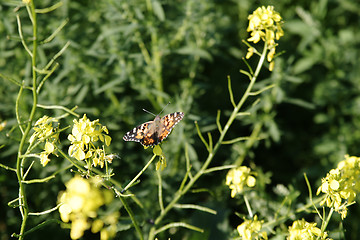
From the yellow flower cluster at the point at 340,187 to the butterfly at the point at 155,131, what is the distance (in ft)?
2.90

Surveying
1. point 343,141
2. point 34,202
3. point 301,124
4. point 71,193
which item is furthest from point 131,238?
point 301,124

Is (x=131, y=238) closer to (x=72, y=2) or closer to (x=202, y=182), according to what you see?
(x=202, y=182)

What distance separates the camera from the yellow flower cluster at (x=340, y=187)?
207 cm

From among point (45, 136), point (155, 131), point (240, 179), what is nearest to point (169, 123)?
point (155, 131)

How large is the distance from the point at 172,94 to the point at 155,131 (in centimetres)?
191

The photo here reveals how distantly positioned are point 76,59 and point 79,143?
185 centimetres

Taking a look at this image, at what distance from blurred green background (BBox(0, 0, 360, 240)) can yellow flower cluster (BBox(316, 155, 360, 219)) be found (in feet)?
1.95

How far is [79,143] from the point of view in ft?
6.43

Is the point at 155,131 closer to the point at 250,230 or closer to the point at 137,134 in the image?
the point at 137,134

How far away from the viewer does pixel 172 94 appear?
4254 millimetres

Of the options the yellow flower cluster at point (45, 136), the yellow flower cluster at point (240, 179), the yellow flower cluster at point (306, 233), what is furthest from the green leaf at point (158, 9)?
the yellow flower cluster at point (306, 233)

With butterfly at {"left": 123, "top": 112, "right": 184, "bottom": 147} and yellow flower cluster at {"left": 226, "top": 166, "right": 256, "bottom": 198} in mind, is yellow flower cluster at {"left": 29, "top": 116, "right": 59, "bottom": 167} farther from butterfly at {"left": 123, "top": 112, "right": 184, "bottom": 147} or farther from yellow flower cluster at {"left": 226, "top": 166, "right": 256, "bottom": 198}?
yellow flower cluster at {"left": 226, "top": 166, "right": 256, "bottom": 198}

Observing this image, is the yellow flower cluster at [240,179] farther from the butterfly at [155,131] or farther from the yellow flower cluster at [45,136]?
the yellow flower cluster at [45,136]

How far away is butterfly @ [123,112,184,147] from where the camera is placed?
2.29 meters
